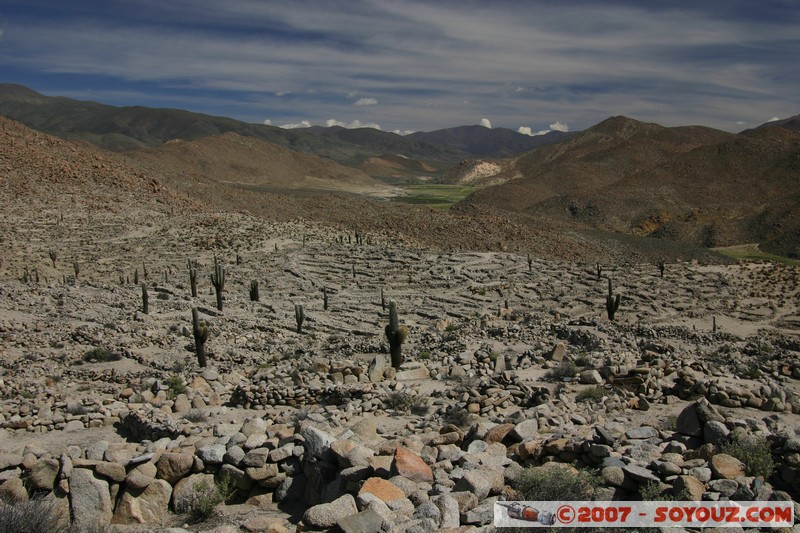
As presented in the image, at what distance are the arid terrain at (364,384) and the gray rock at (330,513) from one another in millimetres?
Result: 21

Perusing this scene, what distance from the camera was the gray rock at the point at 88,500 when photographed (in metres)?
7.02

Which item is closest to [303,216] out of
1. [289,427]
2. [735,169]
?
[289,427]

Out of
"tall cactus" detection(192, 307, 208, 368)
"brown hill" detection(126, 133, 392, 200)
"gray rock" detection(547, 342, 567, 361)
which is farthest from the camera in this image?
"brown hill" detection(126, 133, 392, 200)

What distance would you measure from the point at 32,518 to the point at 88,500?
91cm

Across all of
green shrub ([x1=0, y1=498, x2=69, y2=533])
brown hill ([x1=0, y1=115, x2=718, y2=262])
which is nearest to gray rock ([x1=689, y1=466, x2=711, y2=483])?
green shrub ([x1=0, y1=498, x2=69, y2=533])

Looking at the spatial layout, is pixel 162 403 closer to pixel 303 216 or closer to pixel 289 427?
pixel 289 427

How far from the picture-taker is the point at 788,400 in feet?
36.4

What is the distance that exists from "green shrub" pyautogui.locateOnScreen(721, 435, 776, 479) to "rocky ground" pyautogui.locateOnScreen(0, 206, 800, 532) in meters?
0.06

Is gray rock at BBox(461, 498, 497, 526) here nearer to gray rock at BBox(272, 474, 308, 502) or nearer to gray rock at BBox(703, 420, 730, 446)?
gray rock at BBox(272, 474, 308, 502)

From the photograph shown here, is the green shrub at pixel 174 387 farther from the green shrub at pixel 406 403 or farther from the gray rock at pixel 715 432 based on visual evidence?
the gray rock at pixel 715 432

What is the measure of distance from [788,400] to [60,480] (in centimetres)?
1180

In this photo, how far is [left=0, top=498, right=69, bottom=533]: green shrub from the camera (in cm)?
609

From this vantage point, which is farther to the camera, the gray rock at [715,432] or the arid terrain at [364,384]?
the gray rock at [715,432]

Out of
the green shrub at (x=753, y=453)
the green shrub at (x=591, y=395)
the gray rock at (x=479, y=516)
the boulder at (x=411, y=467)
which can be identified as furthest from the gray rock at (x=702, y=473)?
the green shrub at (x=591, y=395)
